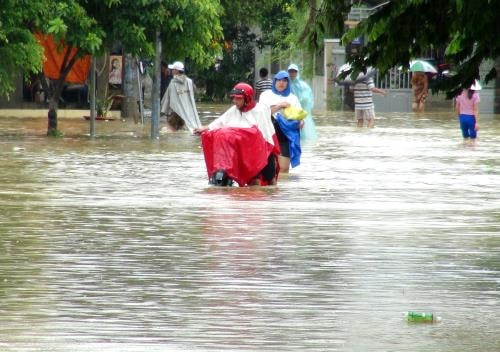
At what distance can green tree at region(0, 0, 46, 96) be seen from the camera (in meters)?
27.3

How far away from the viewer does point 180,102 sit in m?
32.6

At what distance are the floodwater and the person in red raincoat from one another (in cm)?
41

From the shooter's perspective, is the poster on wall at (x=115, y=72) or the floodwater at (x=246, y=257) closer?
the floodwater at (x=246, y=257)

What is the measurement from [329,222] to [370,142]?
48.3 feet

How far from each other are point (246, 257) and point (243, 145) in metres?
6.92

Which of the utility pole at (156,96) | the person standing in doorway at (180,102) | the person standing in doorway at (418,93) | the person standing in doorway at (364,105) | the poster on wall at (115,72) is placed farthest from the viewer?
the person standing in doorway at (418,93)

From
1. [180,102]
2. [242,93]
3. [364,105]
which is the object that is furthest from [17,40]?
[364,105]

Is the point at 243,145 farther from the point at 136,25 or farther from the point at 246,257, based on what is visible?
the point at 136,25

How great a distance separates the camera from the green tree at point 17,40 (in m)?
27.3

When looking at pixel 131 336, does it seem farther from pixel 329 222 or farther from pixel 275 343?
pixel 329 222

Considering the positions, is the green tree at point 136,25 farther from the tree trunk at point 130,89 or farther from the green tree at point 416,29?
the green tree at point 416,29

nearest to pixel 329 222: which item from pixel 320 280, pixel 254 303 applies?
pixel 320 280

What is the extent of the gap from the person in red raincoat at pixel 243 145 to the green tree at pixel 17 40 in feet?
29.1

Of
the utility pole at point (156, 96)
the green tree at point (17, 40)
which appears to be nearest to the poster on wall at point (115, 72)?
the utility pole at point (156, 96)
